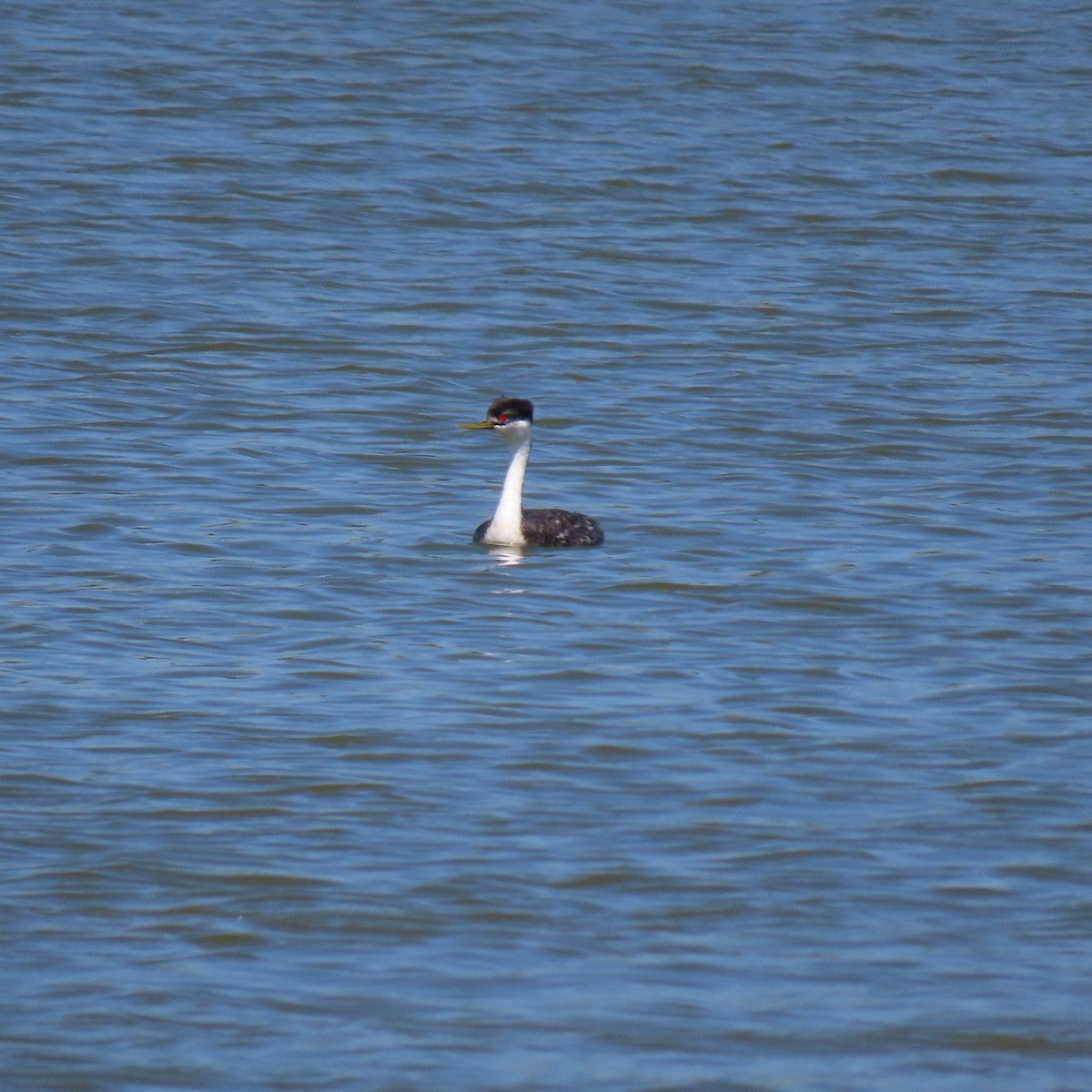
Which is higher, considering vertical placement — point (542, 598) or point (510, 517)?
point (510, 517)

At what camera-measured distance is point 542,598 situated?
11.9 metres

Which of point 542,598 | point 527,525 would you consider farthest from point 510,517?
point 542,598

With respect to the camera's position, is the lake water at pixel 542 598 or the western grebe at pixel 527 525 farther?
the western grebe at pixel 527 525

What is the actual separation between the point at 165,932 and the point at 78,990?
50 centimetres

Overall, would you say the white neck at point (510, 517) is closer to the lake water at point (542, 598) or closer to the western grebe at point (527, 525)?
the western grebe at point (527, 525)

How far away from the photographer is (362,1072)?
250 inches

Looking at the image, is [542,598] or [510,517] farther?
[510,517]

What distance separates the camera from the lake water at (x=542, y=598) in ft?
22.5

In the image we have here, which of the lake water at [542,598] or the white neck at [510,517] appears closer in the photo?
the lake water at [542,598]

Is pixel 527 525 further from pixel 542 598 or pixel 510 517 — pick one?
pixel 542 598

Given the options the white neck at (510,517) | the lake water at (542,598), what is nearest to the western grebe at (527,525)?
the white neck at (510,517)

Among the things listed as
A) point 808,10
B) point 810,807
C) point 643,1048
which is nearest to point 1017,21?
point 808,10

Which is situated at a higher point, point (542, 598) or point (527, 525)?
point (527, 525)

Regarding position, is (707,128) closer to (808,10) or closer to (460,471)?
(808,10)
